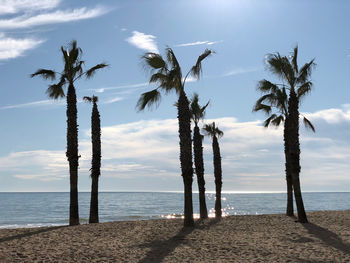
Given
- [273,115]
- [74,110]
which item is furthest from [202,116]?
[74,110]

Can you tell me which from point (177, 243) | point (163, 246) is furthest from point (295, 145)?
point (163, 246)

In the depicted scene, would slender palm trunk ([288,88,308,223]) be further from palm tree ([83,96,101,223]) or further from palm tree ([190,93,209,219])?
palm tree ([83,96,101,223])

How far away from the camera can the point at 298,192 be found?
73.3ft

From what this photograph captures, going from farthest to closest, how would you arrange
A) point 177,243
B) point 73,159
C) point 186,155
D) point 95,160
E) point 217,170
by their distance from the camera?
point 217,170, point 95,160, point 73,159, point 186,155, point 177,243

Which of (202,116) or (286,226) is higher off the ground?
(202,116)

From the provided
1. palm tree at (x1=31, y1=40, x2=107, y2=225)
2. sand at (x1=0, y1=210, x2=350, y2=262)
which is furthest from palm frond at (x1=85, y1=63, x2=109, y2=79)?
sand at (x1=0, y1=210, x2=350, y2=262)

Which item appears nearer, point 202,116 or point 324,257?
point 324,257

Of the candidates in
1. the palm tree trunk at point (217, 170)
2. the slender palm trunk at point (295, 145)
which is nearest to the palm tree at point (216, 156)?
the palm tree trunk at point (217, 170)

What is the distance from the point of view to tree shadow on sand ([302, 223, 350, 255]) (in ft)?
46.8

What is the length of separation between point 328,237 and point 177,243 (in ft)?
22.8

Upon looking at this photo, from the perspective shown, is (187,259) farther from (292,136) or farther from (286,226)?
(292,136)

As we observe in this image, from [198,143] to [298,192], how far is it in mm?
7899

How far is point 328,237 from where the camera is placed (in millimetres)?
16672

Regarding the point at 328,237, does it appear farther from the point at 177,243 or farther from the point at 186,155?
the point at 186,155
